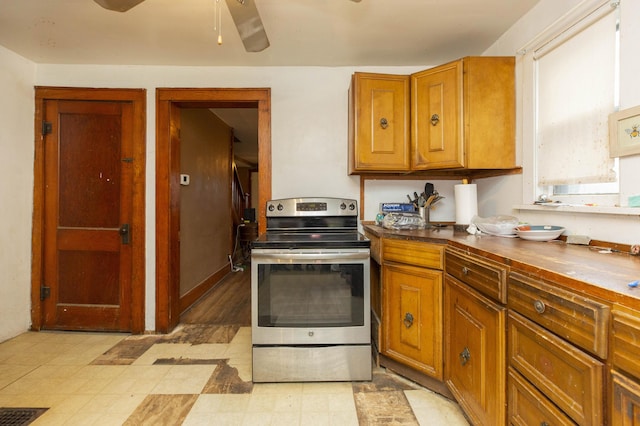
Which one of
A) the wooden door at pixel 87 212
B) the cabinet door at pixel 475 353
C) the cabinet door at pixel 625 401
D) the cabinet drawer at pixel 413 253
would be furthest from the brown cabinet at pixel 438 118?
the wooden door at pixel 87 212

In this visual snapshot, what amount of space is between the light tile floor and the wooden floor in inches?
22.2

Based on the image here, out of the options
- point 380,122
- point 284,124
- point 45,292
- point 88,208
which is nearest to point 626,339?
point 380,122

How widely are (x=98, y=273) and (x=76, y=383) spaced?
94 centimetres

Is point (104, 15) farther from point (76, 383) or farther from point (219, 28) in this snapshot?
point (76, 383)

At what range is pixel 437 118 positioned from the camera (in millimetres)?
1922

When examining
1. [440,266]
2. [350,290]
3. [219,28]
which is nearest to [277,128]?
[219,28]

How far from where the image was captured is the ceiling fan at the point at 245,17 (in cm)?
121

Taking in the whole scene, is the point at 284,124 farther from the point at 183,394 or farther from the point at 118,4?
the point at 183,394

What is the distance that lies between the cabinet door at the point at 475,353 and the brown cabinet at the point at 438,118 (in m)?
0.90

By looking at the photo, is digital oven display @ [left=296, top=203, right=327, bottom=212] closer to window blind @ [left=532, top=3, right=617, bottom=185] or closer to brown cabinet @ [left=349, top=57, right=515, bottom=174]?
brown cabinet @ [left=349, top=57, right=515, bottom=174]

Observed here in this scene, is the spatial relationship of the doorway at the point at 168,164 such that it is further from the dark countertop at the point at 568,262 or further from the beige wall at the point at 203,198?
the dark countertop at the point at 568,262

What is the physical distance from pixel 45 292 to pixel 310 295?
2.35 metres

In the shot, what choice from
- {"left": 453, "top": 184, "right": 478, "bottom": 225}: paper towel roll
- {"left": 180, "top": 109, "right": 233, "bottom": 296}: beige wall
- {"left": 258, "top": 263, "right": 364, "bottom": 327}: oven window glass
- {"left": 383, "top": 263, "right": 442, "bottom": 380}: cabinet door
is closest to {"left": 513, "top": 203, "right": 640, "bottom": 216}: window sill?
{"left": 453, "top": 184, "right": 478, "bottom": 225}: paper towel roll

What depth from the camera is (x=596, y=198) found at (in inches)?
53.3
